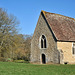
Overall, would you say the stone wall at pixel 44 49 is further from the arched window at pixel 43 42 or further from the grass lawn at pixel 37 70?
the grass lawn at pixel 37 70

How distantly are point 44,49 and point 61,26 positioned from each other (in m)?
5.36

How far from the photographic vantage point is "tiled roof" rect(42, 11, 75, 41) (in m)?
24.8

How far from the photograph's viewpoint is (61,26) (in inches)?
1045

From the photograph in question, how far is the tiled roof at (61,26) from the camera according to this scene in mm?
24766

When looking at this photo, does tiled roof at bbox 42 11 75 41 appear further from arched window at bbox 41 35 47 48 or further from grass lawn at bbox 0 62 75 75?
grass lawn at bbox 0 62 75 75

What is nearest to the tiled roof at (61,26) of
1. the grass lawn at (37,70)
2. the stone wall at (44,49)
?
the stone wall at (44,49)

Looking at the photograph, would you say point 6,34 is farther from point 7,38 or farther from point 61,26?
point 61,26

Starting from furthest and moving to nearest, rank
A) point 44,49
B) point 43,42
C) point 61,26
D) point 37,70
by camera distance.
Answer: point 61,26
point 43,42
point 44,49
point 37,70

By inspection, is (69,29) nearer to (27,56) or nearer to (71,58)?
(71,58)

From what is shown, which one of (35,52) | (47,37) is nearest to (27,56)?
(35,52)

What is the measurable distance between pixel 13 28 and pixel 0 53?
689cm

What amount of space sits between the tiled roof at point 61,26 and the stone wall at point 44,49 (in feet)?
2.88

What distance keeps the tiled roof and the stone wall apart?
0.88 m

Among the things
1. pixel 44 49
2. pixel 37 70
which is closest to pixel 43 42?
pixel 44 49
